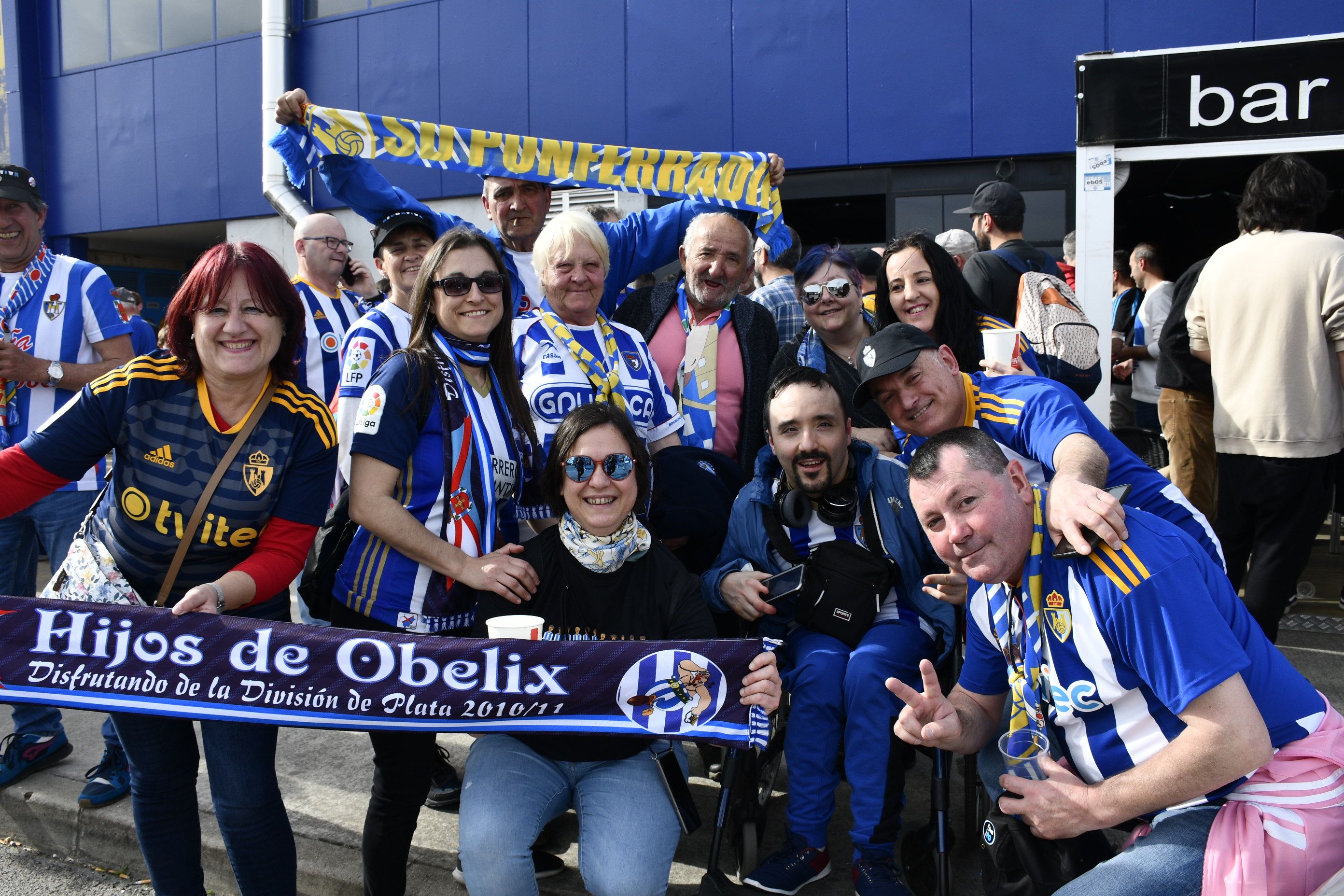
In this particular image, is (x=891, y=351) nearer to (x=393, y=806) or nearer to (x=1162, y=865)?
(x=1162, y=865)

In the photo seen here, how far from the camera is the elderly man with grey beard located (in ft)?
12.3

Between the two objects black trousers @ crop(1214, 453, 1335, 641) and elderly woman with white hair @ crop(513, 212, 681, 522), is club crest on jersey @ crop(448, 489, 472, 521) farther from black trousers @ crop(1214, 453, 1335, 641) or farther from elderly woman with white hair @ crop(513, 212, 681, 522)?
black trousers @ crop(1214, 453, 1335, 641)

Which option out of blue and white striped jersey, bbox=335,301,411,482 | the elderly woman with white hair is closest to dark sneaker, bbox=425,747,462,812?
blue and white striped jersey, bbox=335,301,411,482

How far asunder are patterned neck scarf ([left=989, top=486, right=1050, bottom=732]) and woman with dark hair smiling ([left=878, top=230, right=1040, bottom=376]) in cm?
119

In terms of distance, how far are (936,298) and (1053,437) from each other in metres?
1.01

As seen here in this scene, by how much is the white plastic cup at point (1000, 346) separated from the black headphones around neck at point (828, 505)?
0.57m

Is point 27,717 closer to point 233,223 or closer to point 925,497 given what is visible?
point 925,497

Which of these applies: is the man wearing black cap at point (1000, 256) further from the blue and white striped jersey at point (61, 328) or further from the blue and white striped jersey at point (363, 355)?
the blue and white striped jersey at point (61, 328)

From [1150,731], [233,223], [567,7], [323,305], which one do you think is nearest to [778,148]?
[567,7]

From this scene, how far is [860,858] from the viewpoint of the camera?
273 centimetres

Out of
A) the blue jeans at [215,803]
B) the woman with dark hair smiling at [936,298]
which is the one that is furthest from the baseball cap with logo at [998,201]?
the blue jeans at [215,803]

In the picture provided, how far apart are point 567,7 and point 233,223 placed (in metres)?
6.65

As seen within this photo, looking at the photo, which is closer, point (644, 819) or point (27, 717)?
point (644, 819)

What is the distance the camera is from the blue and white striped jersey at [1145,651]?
1.88m
